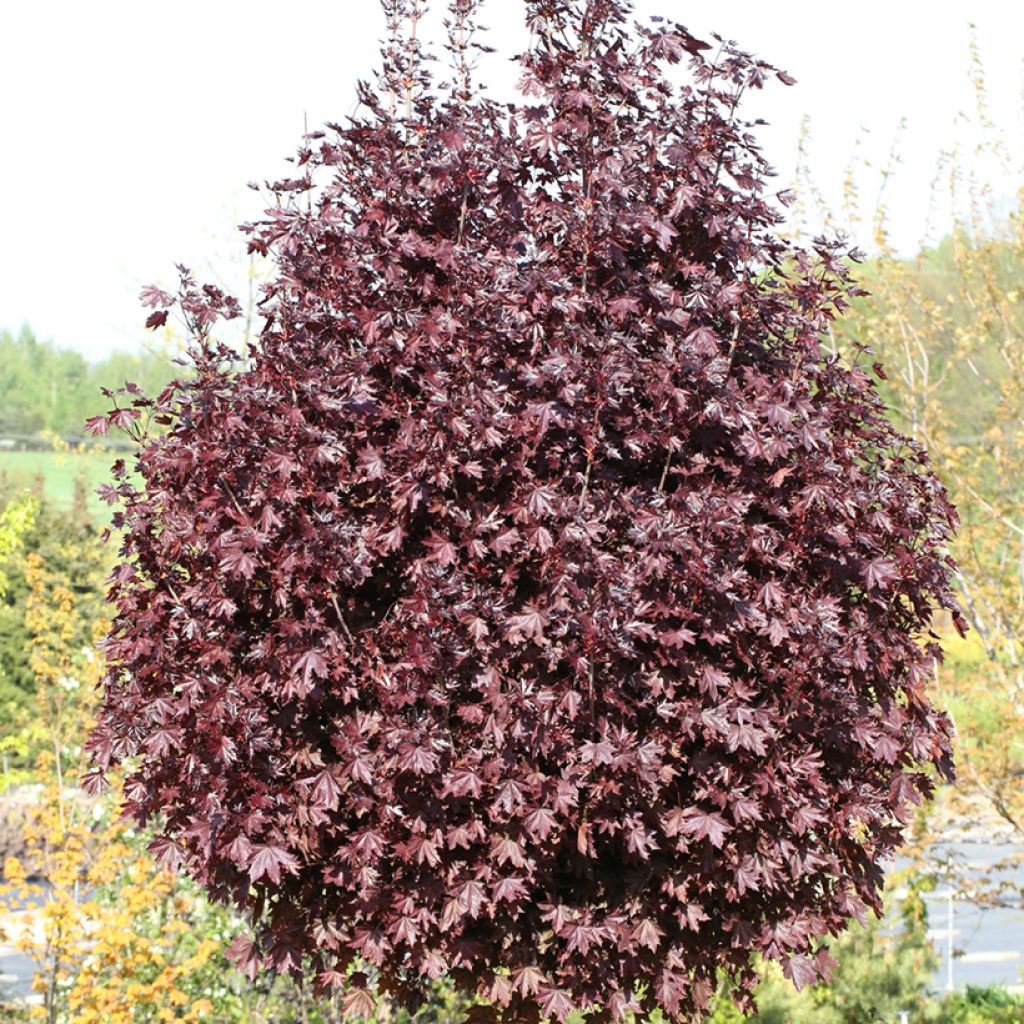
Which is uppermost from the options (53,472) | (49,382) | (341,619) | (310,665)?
(49,382)

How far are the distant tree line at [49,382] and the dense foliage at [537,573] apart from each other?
66821mm

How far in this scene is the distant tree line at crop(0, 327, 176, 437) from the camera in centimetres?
7719

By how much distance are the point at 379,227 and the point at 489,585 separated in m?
1.46

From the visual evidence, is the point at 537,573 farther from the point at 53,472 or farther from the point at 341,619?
the point at 53,472

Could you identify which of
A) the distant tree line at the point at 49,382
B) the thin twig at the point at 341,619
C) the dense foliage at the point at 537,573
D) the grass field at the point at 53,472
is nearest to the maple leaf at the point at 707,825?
the dense foliage at the point at 537,573

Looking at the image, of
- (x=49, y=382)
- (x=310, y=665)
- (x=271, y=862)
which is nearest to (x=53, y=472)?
(x=49, y=382)

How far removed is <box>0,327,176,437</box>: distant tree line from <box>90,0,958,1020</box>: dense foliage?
66821mm

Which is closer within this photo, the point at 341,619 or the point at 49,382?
the point at 341,619

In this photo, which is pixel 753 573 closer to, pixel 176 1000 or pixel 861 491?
pixel 861 491

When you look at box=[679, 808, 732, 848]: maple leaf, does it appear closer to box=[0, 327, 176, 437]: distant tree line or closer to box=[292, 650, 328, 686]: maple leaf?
box=[292, 650, 328, 686]: maple leaf

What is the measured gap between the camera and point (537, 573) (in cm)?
427

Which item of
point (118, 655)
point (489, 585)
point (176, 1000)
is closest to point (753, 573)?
point (489, 585)

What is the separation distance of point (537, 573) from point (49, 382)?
302 ft

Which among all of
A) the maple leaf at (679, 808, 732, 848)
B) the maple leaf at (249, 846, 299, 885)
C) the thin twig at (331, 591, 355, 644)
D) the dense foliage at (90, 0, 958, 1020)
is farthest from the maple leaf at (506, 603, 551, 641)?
the maple leaf at (249, 846, 299, 885)
